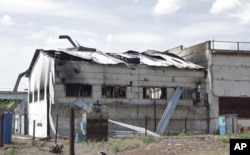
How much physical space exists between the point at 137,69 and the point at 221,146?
18.8 m

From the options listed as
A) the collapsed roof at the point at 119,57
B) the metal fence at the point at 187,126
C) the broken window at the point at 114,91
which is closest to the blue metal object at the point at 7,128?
the collapsed roof at the point at 119,57

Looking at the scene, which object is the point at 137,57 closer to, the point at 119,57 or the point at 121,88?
the point at 119,57

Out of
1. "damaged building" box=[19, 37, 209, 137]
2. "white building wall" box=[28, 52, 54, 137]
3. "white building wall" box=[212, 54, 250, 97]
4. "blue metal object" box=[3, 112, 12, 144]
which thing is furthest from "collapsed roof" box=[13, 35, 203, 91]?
"blue metal object" box=[3, 112, 12, 144]

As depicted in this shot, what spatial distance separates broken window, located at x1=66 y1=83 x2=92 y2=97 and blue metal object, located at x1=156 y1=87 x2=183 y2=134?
5.64 m

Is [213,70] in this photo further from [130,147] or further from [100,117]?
[130,147]

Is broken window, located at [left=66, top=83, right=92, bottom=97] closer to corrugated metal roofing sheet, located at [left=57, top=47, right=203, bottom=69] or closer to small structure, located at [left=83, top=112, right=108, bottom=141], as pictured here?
corrugated metal roofing sheet, located at [left=57, top=47, right=203, bottom=69]

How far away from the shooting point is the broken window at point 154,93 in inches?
1427

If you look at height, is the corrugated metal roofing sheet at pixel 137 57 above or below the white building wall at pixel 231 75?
above

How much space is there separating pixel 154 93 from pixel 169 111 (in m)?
2.70

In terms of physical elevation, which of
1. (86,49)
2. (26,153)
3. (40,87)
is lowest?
(26,153)

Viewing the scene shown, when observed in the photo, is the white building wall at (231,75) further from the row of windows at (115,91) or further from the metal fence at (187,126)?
the metal fence at (187,126)

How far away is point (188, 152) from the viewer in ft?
52.0

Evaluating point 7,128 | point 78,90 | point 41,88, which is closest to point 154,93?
point 78,90

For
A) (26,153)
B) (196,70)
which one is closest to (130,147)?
(26,153)
